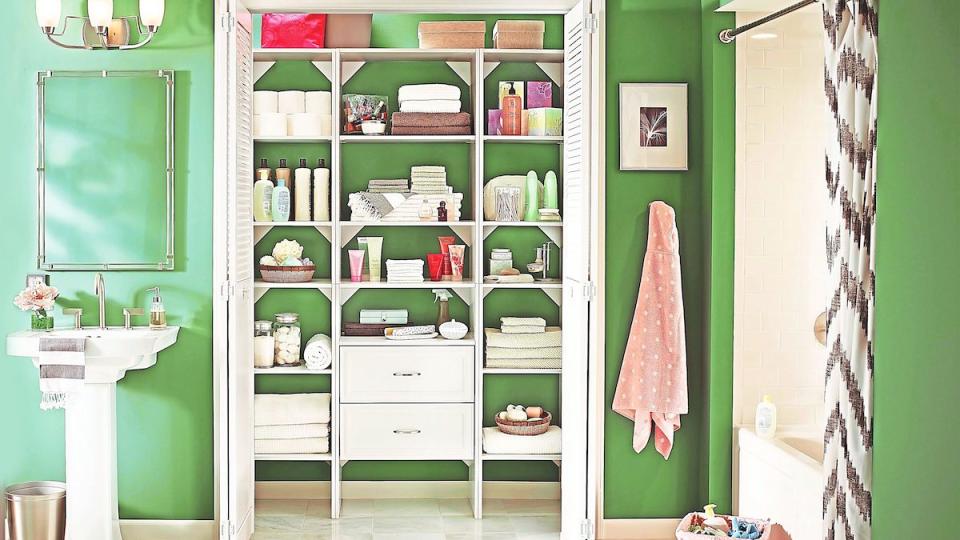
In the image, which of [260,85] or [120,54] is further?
[260,85]

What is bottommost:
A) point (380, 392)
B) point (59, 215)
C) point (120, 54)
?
point (380, 392)

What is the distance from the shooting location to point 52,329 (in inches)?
167

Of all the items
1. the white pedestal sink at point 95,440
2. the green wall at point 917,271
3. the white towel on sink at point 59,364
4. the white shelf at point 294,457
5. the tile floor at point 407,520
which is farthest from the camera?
the white shelf at point 294,457

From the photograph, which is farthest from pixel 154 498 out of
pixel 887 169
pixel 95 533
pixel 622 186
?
pixel 887 169

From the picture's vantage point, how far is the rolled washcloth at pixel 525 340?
17.2 ft

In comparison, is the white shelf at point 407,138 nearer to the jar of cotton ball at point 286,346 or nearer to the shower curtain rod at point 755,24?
the jar of cotton ball at point 286,346

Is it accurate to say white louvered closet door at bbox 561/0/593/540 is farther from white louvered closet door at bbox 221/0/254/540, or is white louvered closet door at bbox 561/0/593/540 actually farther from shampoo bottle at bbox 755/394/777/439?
white louvered closet door at bbox 221/0/254/540

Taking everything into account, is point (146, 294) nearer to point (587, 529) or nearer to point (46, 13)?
point (46, 13)

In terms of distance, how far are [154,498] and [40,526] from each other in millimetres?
459

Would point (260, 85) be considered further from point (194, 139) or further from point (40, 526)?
point (40, 526)

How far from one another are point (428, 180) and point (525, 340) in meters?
0.97

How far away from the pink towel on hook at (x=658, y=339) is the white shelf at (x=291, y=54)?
191 centimetres

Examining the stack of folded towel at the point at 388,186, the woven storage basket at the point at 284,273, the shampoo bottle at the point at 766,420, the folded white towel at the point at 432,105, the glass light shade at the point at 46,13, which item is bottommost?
the shampoo bottle at the point at 766,420

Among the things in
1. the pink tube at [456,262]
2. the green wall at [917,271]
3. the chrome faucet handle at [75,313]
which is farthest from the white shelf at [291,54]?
the green wall at [917,271]
